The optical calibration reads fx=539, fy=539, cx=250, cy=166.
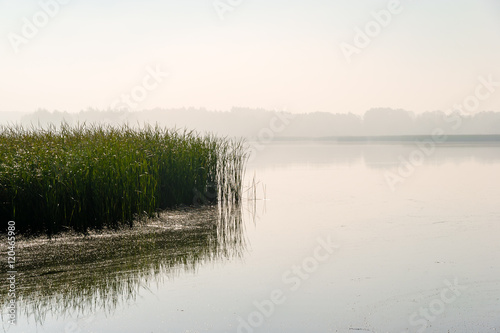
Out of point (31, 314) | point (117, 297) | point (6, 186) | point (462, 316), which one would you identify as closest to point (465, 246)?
point (462, 316)

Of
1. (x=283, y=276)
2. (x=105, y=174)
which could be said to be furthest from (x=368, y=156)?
(x=283, y=276)

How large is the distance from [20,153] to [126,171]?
1.76 meters

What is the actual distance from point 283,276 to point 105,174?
12.6 feet

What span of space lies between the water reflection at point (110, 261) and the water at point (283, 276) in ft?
0.06

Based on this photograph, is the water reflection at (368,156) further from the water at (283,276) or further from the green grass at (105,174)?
the water at (283,276)

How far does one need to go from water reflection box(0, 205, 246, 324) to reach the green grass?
0.46 meters

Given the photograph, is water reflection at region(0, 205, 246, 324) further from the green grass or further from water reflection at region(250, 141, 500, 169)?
water reflection at region(250, 141, 500, 169)

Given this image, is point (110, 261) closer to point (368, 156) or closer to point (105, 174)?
point (105, 174)

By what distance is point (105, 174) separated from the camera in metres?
8.75

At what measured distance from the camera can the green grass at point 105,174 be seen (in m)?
8.24

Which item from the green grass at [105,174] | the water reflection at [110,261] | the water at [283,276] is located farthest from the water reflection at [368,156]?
the water reflection at [110,261]

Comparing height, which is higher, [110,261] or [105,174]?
[105,174]

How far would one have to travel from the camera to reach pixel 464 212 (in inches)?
436

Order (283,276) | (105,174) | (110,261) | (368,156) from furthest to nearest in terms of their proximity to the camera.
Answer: (368,156), (105,174), (110,261), (283,276)
